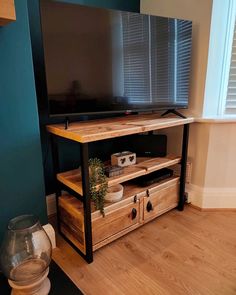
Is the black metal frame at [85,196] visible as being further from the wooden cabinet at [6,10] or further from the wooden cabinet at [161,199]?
the wooden cabinet at [6,10]

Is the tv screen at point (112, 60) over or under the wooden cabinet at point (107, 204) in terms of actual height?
over

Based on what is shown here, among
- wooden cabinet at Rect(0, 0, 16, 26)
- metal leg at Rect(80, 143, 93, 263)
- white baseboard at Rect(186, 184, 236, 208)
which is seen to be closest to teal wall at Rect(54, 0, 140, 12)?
wooden cabinet at Rect(0, 0, 16, 26)

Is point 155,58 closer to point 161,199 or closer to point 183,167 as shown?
point 183,167

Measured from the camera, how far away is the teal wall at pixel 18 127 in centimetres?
120

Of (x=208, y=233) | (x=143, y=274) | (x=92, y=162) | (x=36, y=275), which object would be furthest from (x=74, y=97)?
(x=208, y=233)

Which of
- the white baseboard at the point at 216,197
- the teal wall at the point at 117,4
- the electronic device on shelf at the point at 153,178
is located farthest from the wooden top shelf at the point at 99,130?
the teal wall at the point at 117,4

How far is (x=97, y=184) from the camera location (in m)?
1.36

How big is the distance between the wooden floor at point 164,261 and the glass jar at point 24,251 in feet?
0.73

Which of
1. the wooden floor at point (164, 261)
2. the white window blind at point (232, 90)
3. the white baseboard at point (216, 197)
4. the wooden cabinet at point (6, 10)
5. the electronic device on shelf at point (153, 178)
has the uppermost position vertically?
the wooden cabinet at point (6, 10)

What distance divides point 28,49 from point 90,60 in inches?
13.6

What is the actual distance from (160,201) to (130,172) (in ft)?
1.41

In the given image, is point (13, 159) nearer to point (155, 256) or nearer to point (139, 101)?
point (139, 101)

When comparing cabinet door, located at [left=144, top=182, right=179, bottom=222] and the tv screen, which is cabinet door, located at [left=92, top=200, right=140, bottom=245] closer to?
cabinet door, located at [left=144, top=182, right=179, bottom=222]

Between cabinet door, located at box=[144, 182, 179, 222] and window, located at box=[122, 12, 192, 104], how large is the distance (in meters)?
0.68
